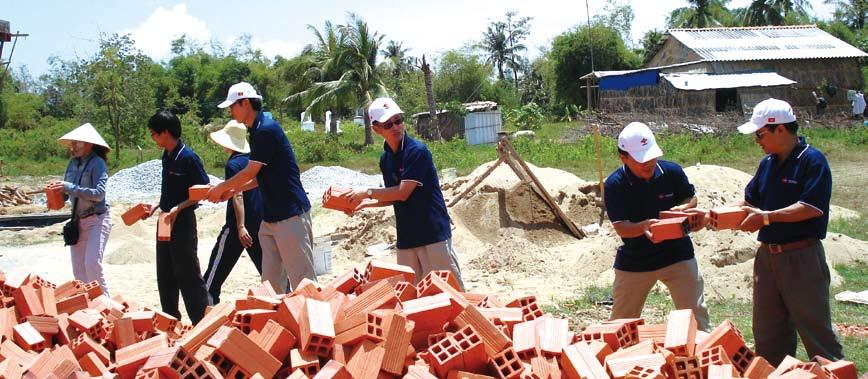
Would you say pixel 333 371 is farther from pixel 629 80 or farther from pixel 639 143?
→ pixel 629 80

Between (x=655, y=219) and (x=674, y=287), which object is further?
(x=674, y=287)

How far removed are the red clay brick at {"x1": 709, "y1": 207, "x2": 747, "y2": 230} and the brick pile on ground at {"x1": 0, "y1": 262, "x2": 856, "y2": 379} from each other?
0.60 meters

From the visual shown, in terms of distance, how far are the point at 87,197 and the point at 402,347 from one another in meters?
3.84

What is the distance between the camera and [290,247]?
19.2 feet

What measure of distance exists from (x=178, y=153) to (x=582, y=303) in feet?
12.6

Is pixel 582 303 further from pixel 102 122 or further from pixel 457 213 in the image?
pixel 102 122

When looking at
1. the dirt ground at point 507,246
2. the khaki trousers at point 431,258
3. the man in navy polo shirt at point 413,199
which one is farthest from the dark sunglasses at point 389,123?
the dirt ground at point 507,246

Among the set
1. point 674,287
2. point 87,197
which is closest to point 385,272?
point 674,287

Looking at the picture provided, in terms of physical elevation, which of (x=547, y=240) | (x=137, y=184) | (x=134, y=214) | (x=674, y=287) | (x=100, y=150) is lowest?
(x=547, y=240)

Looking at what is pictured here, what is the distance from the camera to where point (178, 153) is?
625 centimetres

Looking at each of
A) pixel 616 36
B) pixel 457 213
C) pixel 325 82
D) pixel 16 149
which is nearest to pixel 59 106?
pixel 16 149

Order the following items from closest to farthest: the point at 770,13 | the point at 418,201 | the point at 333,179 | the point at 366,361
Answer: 1. the point at 366,361
2. the point at 418,201
3. the point at 333,179
4. the point at 770,13

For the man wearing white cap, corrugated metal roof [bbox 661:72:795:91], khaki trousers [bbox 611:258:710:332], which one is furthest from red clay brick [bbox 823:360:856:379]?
corrugated metal roof [bbox 661:72:795:91]

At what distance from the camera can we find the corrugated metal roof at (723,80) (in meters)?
29.8
